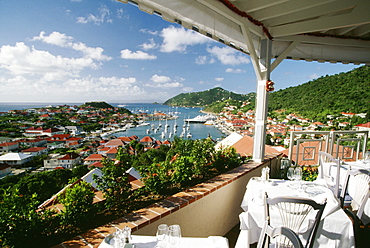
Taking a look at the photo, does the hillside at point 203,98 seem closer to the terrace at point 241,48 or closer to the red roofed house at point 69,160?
the terrace at point 241,48

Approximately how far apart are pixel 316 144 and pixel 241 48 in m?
2.86

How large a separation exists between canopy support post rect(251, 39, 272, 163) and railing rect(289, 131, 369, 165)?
1195mm

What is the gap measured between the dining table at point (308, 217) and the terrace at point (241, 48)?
442 millimetres

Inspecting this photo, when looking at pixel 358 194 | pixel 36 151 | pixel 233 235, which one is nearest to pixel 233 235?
pixel 233 235

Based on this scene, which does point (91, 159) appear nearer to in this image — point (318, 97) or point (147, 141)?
point (147, 141)

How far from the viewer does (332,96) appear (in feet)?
23.5

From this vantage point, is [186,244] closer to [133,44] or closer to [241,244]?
[241,244]

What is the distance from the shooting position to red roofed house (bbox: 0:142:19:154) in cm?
188

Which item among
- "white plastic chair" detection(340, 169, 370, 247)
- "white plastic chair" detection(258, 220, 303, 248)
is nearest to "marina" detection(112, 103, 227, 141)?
"white plastic chair" detection(340, 169, 370, 247)

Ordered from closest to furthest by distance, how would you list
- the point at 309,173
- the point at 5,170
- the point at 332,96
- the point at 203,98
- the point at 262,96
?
the point at 5,170 < the point at 262,96 < the point at 309,173 < the point at 203,98 < the point at 332,96

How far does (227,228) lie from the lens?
8.93ft

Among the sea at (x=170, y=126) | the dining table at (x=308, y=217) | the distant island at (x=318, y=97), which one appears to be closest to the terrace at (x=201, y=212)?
the dining table at (x=308, y=217)

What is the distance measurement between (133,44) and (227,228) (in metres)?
6.14

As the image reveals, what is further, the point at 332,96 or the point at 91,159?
the point at 332,96
